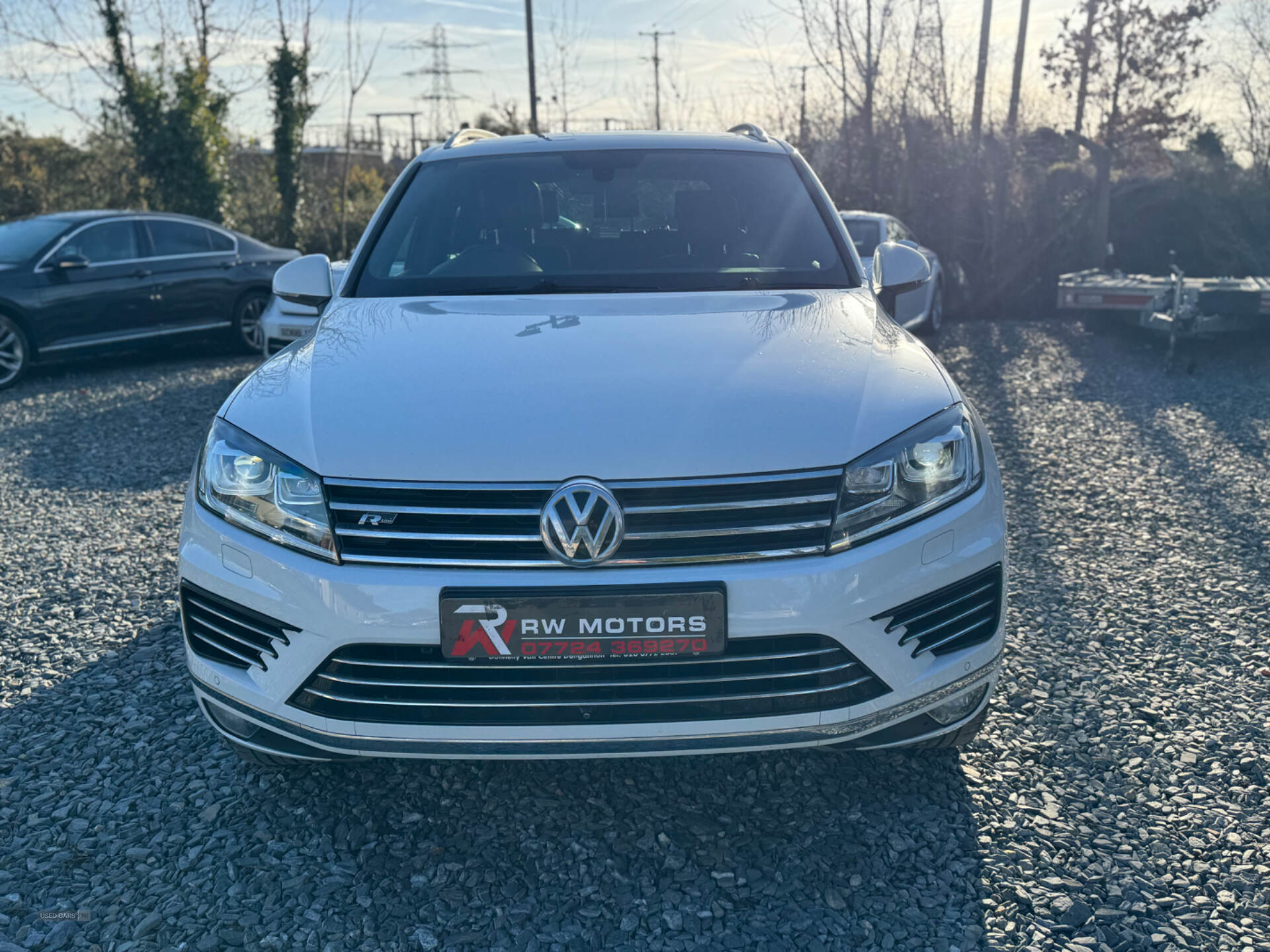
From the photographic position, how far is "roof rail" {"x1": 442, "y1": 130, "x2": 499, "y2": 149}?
4.24m

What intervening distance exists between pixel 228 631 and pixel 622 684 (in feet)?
3.06

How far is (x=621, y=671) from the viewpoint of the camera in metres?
2.20

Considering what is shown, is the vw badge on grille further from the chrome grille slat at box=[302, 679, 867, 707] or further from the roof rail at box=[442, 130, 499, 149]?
the roof rail at box=[442, 130, 499, 149]

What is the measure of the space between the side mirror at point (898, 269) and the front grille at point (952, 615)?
150 centimetres

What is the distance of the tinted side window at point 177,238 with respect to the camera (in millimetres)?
10492

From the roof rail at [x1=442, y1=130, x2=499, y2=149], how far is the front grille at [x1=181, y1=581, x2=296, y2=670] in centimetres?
238

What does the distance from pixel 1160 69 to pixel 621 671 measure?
3043 cm

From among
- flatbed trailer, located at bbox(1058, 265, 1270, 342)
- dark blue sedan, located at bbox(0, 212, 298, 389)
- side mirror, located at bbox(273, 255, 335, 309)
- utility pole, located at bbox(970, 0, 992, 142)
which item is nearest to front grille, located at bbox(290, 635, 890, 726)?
side mirror, located at bbox(273, 255, 335, 309)

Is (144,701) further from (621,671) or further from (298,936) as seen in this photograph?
(621,671)

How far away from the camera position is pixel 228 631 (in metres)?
2.39

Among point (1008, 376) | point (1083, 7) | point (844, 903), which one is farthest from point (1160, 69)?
point (844, 903)

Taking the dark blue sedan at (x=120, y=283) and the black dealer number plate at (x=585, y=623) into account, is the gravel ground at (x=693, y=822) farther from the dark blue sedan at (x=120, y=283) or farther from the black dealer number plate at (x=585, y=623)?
the dark blue sedan at (x=120, y=283)

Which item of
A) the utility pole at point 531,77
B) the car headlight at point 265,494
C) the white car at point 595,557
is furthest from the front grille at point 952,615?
the utility pole at point 531,77

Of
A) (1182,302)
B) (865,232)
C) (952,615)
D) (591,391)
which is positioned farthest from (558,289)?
(865,232)
